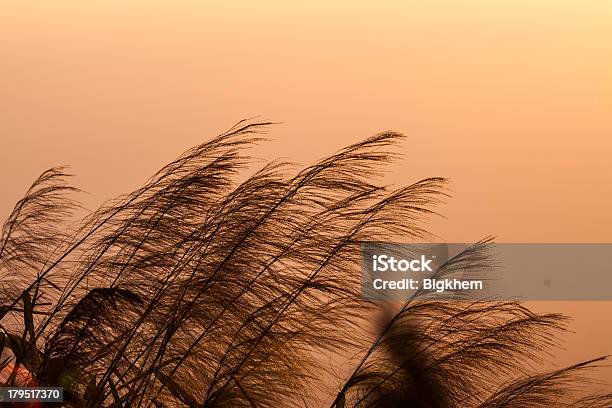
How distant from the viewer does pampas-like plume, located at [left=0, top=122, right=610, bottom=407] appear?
1.06m

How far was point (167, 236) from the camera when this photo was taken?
112 centimetres

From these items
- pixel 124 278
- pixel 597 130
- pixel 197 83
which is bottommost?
pixel 124 278

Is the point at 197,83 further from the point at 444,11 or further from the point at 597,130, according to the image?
the point at 597,130

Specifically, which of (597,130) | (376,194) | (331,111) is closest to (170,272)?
(376,194)

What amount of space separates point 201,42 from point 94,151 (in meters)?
0.48

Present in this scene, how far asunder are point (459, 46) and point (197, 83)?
842 millimetres

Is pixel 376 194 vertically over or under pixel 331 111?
under

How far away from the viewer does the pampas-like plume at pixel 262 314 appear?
41.8 inches

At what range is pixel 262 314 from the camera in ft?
3.48

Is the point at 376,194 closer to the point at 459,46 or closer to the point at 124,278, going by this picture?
the point at 124,278

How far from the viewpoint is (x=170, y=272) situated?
3.59ft

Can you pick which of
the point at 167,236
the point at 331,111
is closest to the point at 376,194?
the point at 167,236

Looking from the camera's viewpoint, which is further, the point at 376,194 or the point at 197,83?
the point at 197,83

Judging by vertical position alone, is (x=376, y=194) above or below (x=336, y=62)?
below
